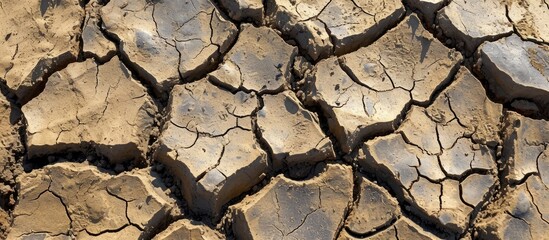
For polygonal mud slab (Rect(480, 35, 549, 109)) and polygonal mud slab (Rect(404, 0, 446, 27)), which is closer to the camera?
polygonal mud slab (Rect(480, 35, 549, 109))

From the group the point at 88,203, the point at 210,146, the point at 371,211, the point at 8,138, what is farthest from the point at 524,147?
the point at 8,138

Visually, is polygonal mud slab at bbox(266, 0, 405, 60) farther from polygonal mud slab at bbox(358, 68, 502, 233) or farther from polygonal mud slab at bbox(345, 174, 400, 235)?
polygonal mud slab at bbox(345, 174, 400, 235)

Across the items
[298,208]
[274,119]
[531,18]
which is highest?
[531,18]

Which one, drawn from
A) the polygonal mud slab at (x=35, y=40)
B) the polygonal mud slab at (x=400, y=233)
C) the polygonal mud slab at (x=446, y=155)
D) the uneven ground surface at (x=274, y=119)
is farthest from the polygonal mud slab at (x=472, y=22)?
the polygonal mud slab at (x=35, y=40)

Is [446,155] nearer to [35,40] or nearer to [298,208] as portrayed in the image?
[298,208]

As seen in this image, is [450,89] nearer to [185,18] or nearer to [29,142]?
[185,18]

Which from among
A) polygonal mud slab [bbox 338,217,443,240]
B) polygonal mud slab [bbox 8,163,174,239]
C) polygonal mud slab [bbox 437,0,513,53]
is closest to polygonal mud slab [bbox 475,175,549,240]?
polygonal mud slab [bbox 338,217,443,240]

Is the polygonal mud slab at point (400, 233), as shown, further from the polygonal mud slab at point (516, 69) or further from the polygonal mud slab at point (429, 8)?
the polygonal mud slab at point (429, 8)
